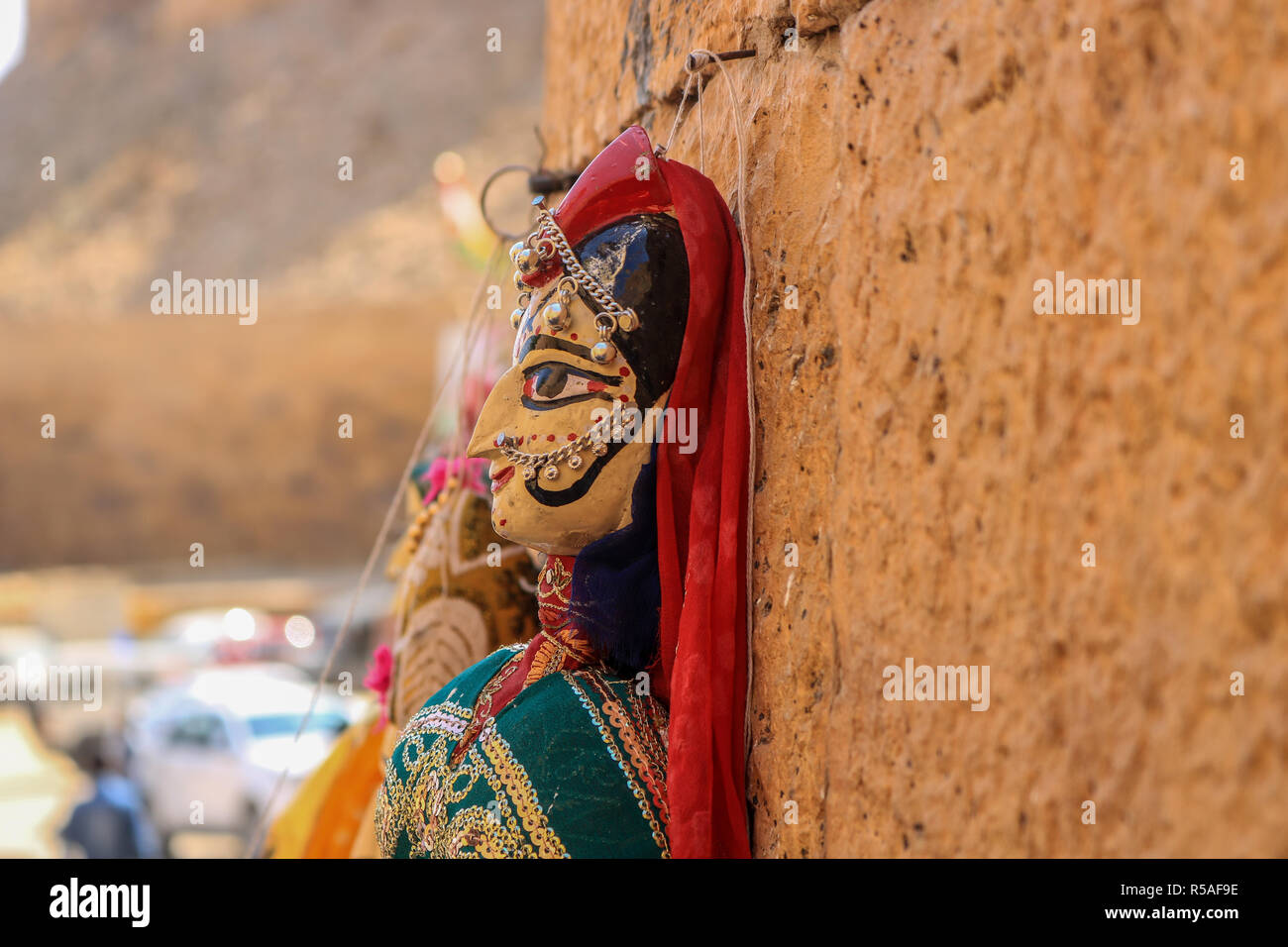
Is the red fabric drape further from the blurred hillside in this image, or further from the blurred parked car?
the blurred hillside

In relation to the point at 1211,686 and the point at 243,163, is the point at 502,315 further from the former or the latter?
the point at 243,163

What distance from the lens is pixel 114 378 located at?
2881cm

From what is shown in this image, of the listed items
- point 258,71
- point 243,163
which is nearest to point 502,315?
point 243,163

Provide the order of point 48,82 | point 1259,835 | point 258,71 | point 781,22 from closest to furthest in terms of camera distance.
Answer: point 1259,835
point 781,22
point 258,71
point 48,82

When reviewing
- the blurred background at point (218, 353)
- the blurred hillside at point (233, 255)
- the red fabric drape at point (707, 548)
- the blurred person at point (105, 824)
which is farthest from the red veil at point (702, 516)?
the blurred hillside at point (233, 255)

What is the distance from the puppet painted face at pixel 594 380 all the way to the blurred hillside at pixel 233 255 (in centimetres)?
1551

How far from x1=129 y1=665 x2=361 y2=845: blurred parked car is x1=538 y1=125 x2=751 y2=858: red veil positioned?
23.6ft

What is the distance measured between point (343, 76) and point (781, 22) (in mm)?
42458
